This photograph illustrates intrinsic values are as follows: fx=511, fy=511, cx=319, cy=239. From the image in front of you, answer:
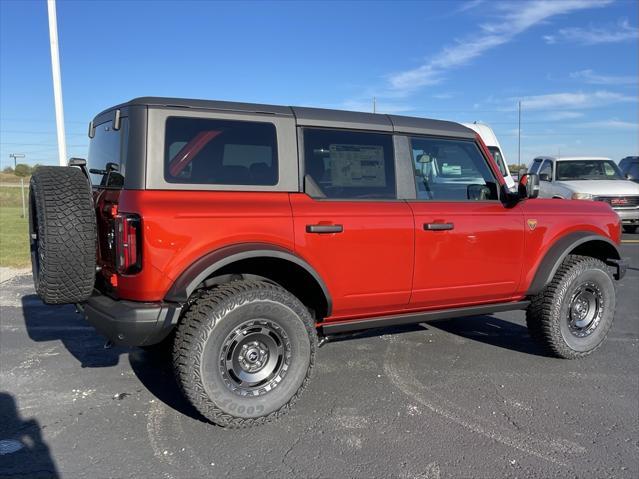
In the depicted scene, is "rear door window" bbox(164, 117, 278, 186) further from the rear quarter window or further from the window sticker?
the window sticker

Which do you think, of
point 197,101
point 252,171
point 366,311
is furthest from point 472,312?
point 197,101

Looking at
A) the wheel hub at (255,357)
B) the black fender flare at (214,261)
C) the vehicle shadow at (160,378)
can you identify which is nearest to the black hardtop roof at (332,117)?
the black fender flare at (214,261)

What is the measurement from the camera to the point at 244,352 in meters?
3.26

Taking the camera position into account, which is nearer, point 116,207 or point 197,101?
point 116,207

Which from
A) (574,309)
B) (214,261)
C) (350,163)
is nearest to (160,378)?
(214,261)

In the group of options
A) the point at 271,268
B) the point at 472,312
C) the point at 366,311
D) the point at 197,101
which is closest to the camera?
the point at 197,101

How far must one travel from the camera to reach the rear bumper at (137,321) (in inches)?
115

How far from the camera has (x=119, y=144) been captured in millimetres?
3246

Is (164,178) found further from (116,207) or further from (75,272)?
(75,272)

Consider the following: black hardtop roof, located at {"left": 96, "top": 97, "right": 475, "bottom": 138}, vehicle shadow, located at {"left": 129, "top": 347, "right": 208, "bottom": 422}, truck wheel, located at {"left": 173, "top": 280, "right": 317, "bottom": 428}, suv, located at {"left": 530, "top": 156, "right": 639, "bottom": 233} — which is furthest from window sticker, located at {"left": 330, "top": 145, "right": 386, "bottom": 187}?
suv, located at {"left": 530, "top": 156, "right": 639, "bottom": 233}

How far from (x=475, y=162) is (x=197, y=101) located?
2337mm

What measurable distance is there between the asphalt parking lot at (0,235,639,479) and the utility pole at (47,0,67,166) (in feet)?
20.4

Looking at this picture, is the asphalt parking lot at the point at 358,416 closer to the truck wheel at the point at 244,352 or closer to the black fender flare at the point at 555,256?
the truck wheel at the point at 244,352

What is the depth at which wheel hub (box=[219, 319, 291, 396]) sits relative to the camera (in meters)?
3.18
